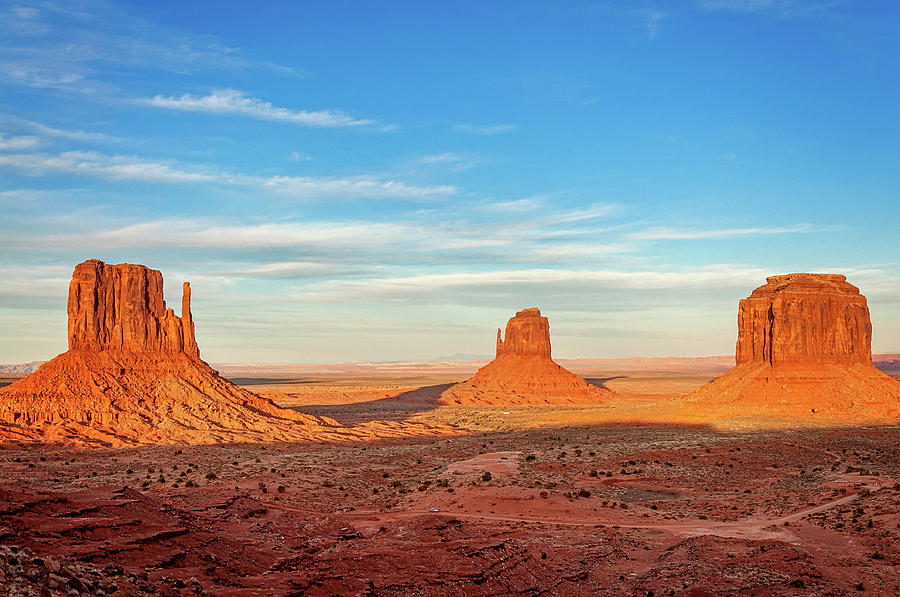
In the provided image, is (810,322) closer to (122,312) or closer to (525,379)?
(525,379)

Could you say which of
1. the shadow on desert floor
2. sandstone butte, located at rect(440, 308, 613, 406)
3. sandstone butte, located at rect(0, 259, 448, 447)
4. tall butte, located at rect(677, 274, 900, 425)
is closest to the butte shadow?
tall butte, located at rect(677, 274, 900, 425)

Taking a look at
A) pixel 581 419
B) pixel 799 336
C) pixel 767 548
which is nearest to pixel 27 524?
pixel 767 548

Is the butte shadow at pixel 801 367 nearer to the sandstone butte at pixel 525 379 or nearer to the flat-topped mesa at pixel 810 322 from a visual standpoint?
the flat-topped mesa at pixel 810 322

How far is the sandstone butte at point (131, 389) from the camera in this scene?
49.1 m

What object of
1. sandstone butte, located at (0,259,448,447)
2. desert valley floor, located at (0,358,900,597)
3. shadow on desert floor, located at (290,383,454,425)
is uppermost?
sandstone butte, located at (0,259,448,447)

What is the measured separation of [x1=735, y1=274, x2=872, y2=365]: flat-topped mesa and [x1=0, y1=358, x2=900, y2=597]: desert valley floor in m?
23.7

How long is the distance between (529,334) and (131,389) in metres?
78.0

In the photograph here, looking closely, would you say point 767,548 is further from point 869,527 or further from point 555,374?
point 555,374

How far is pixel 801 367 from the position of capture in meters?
70.3

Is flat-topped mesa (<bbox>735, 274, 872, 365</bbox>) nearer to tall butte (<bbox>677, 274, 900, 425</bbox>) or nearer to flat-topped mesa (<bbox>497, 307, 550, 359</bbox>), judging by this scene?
tall butte (<bbox>677, 274, 900, 425</bbox>)

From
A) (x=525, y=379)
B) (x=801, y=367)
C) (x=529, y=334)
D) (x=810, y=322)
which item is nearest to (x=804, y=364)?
(x=801, y=367)

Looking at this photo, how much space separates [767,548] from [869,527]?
15.1 feet

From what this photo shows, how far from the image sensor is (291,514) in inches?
1002

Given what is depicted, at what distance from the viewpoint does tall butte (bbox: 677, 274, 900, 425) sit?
6581 centimetres
